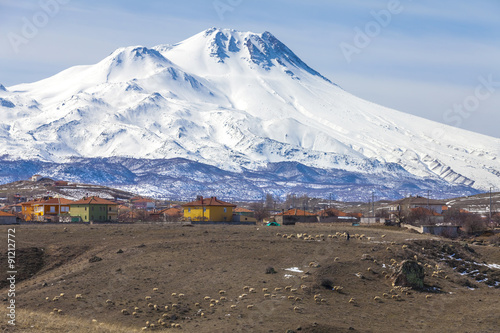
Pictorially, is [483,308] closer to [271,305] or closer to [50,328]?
[271,305]

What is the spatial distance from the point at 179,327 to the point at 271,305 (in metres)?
6.80

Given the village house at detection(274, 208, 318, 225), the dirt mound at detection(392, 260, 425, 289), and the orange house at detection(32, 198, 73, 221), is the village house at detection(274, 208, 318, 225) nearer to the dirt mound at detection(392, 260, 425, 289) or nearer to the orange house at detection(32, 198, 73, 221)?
the orange house at detection(32, 198, 73, 221)

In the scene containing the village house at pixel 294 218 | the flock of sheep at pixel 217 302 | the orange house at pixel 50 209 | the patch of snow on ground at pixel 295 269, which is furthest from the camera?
the orange house at pixel 50 209

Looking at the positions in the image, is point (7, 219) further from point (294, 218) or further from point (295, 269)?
point (295, 269)

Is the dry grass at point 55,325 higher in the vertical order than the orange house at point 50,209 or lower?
lower

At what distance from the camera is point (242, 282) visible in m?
56.7

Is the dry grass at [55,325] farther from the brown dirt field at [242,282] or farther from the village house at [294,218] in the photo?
the village house at [294,218]

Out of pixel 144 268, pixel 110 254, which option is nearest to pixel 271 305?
pixel 144 268

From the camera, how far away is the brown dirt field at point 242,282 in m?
48.8

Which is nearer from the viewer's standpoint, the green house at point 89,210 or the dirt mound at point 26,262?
the dirt mound at point 26,262

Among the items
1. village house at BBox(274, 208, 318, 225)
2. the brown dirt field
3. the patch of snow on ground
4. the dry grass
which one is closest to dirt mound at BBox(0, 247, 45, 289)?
the brown dirt field

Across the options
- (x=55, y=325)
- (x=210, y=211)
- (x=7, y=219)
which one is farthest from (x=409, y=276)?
(x=7, y=219)

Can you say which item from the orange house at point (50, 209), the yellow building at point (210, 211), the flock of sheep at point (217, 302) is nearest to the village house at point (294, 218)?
the yellow building at point (210, 211)

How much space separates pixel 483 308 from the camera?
179 feet
